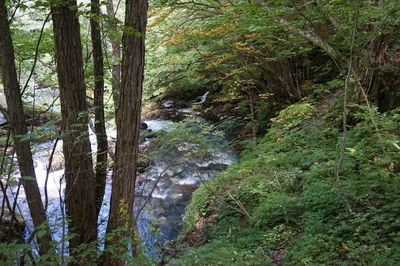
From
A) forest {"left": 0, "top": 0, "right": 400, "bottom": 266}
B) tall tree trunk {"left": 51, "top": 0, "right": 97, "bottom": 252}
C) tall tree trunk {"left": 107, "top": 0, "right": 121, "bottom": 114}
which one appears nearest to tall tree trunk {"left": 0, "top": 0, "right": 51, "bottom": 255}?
forest {"left": 0, "top": 0, "right": 400, "bottom": 266}

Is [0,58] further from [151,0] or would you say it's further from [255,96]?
[255,96]

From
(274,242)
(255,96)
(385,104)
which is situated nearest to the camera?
(274,242)

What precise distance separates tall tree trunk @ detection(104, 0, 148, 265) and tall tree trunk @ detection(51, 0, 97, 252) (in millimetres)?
401

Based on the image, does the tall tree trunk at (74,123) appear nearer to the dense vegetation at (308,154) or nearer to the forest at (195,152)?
the forest at (195,152)

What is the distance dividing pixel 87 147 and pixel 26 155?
2.31 feet

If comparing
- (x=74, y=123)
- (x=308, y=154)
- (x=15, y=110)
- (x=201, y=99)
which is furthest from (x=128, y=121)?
(x=201, y=99)

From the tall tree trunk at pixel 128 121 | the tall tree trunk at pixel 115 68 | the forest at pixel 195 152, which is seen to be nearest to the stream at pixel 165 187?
the forest at pixel 195 152

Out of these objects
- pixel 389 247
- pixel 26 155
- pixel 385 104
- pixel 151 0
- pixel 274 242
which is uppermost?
pixel 151 0

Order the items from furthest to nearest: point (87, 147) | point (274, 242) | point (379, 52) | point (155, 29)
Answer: point (155, 29) < point (379, 52) < point (274, 242) < point (87, 147)

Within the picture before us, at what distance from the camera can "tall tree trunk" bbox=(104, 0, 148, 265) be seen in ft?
11.1

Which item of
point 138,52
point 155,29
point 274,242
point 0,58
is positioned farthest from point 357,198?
point 155,29

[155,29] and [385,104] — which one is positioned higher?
[155,29]

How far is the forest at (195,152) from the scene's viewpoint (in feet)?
10.6

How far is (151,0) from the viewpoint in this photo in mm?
7250
